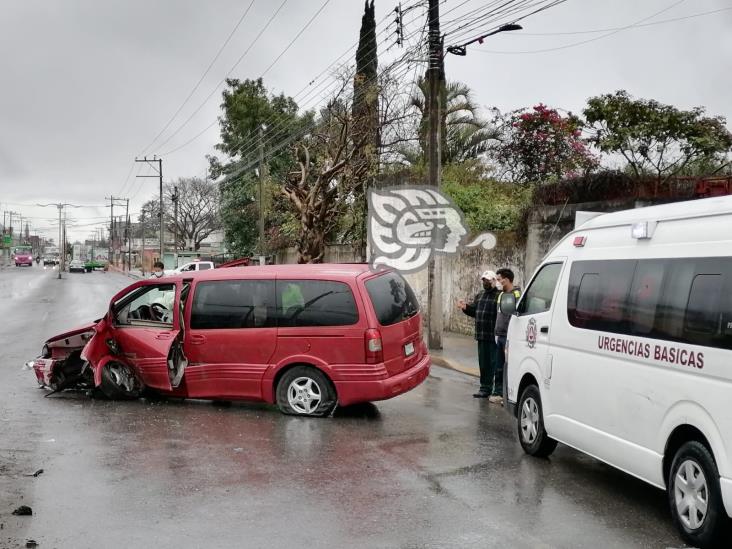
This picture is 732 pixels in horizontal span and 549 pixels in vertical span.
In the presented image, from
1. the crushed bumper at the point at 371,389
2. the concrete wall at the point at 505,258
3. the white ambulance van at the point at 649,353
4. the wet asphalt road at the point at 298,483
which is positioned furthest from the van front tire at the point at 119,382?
the concrete wall at the point at 505,258

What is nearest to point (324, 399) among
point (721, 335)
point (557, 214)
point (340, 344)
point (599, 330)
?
point (340, 344)

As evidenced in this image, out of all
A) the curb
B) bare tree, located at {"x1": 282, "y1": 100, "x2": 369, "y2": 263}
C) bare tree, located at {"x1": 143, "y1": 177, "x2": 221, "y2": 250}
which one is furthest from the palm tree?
bare tree, located at {"x1": 143, "y1": 177, "x2": 221, "y2": 250}

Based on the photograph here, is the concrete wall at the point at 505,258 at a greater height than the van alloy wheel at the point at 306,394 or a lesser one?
greater

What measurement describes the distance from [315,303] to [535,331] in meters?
2.75

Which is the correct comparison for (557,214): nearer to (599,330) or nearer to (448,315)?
(448,315)

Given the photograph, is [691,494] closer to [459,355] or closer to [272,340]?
[272,340]

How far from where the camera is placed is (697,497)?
4926mm

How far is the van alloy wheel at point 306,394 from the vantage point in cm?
904

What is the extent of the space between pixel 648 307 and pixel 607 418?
991 mm

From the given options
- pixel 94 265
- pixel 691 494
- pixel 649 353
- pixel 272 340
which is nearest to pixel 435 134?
pixel 272 340

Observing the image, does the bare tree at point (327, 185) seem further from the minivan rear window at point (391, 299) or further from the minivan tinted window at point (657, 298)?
the minivan tinted window at point (657, 298)

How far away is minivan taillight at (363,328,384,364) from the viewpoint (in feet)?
28.4

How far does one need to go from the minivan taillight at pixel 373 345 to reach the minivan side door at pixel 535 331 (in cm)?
150

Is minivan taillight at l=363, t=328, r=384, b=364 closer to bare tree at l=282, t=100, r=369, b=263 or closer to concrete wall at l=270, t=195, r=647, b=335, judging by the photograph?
concrete wall at l=270, t=195, r=647, b=335
